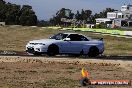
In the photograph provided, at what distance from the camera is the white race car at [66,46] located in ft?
79.1

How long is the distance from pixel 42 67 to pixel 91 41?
8570mm

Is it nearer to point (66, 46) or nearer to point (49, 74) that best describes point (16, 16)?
point (66, 46)

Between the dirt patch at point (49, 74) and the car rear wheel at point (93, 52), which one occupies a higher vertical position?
the dirt patch at point (49, 74)

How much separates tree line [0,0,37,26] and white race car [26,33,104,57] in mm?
141138

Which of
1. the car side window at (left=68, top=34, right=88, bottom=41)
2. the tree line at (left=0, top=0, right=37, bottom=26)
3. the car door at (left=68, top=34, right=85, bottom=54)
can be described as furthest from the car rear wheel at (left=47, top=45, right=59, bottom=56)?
the tree line at (left=0, top=0, right=37, bottom=26)

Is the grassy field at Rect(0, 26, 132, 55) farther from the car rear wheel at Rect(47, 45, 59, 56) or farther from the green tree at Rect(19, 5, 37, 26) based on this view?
the green tree at Rect(19, 5, 37, 26)

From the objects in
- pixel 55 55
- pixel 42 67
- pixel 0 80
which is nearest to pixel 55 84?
pixel 0 80

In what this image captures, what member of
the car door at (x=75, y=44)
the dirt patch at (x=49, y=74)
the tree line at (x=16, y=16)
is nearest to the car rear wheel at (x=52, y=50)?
the car door at (x=75, y=44)

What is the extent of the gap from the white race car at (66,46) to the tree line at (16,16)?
14114 cm

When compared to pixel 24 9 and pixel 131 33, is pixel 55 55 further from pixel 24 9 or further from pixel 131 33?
pixel 24 9

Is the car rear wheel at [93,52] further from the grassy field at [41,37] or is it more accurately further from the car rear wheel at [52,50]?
the grassy field at [41,37]

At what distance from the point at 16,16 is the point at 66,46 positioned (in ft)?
479

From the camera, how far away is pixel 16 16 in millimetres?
169250

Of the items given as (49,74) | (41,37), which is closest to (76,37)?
(49,74)
